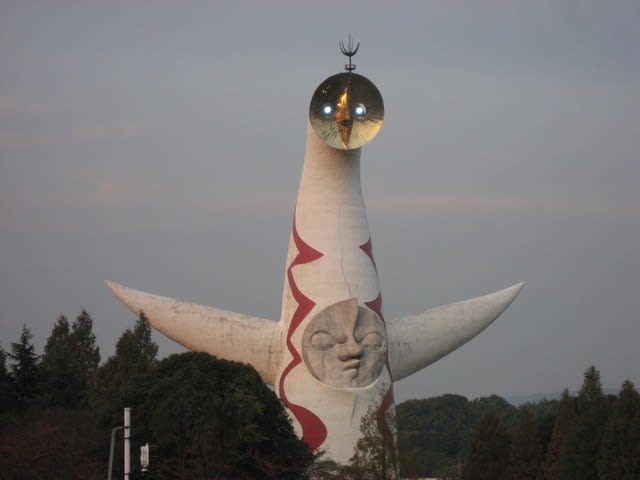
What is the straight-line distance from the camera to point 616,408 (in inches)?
1451

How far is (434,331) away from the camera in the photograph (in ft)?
122

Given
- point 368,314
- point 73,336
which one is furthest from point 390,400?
point 73,336

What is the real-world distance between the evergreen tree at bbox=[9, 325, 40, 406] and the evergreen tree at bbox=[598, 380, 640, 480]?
13.6m

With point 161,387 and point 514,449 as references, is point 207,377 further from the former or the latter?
point 514,449

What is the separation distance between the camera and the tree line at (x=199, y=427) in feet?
97.6

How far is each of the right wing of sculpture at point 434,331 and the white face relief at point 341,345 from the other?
5.50 feet

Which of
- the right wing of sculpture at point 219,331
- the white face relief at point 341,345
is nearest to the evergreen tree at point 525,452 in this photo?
the white face relief at point 341,345

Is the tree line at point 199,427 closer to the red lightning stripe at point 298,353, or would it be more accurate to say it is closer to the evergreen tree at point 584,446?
the evergreen tree at point 584,446

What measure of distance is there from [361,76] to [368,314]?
16.1 ft

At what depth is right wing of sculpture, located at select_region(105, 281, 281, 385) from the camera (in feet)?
120

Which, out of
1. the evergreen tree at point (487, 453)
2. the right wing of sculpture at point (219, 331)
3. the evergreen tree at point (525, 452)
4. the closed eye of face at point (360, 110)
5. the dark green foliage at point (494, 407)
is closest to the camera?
the closed eye of face at point (360, 110)

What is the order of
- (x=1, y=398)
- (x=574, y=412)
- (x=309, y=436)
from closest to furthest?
(x=309, y=436)
(x=1, y=398)
(x=574, y=412)

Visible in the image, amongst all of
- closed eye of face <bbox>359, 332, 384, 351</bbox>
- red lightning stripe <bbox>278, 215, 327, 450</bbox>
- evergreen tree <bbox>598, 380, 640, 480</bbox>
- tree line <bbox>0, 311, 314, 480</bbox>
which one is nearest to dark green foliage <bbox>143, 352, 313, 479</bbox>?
tree line <bbox>0, 311, 314, 480</bbox>

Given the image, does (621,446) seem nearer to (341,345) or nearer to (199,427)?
(341,345)
